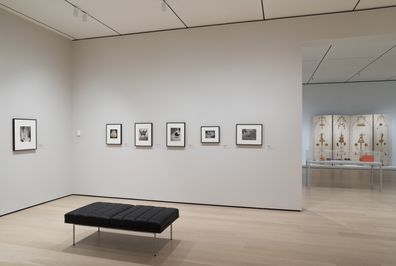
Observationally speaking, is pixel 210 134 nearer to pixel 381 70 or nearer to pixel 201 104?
pixel 201 104

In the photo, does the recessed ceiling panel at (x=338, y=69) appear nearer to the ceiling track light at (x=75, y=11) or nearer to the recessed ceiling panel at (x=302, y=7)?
the recessed ceiling panel at (x=302, y=7)

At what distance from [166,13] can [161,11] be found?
12 centimetres

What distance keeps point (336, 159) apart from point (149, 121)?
505 centimetres

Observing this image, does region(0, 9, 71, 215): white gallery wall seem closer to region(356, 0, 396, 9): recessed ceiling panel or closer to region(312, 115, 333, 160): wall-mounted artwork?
region(356, 0, 396, 9): recessed ceiling panel

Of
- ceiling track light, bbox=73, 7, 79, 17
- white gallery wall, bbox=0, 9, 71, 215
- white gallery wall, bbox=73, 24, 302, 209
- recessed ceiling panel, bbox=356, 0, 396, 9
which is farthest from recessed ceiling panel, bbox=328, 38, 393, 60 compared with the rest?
white gallery wall, bbox=0, 9, 71, 215

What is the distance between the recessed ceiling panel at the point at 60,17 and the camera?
15.1 feet

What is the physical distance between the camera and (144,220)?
3.33 meters

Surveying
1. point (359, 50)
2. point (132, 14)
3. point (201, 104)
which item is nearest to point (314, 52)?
point (359, 50)

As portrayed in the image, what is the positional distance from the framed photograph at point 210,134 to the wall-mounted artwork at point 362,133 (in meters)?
7.13

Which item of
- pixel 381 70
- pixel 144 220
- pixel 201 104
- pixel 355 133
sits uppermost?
pixel 381 70

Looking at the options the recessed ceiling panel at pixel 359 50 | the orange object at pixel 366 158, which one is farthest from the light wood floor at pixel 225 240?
the recessed ceiling panel at pixel 359 50

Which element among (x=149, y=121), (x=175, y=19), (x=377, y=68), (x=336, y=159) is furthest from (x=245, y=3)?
(x=377, y=68)

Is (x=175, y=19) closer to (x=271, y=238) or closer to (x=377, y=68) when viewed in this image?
(x=271, y=238)

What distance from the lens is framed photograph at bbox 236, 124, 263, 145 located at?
530 centimetres
